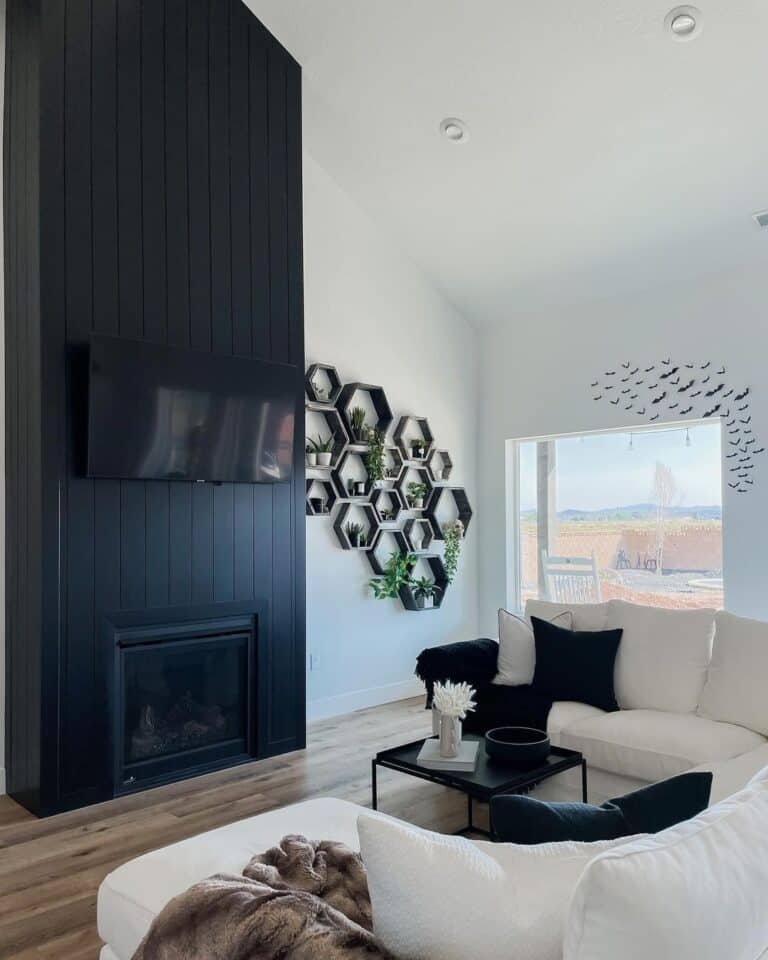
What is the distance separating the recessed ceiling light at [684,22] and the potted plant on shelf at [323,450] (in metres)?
2.97

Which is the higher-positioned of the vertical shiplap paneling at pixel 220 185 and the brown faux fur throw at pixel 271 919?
the vertical shiplap paneling at pixel 220 185

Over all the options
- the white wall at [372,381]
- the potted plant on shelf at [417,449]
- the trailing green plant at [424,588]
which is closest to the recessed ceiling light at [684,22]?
the white wall at [372,381]

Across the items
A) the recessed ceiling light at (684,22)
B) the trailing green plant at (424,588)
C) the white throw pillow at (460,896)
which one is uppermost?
the recessed ceiling light at (684,22)

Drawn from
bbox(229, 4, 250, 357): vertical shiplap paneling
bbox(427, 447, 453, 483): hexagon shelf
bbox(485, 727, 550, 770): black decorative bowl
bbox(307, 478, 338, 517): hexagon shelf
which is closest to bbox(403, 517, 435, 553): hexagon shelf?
bbox(427, 447, 453, 483): hexagon shelf

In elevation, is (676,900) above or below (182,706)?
above

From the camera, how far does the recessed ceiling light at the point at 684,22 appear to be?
143 inches

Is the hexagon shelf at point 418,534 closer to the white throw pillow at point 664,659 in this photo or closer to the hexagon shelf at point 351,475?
the hexagon shelf at point 351,475

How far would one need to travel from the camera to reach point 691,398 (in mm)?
5445

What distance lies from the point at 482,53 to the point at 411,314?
89.9 inches

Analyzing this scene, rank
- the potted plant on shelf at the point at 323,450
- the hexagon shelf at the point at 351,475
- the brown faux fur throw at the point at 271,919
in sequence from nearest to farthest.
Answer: the brown faux fur throw at the point at 271,919
the potted plant on shelf at the point at 323,450
the hexagon shelf at the point at 351,475

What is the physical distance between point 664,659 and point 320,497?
8.13 ft

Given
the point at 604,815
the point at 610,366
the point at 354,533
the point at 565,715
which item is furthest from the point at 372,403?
the point at 604,815

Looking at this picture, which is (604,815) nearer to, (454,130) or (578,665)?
(578,665)

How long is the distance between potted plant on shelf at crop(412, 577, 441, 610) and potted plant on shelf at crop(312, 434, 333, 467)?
1226 mm
